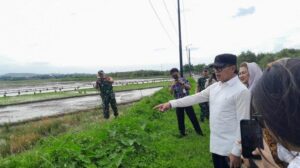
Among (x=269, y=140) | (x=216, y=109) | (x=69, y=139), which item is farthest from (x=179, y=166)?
(x=269, y=140)

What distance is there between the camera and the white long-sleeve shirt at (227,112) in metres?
3.18

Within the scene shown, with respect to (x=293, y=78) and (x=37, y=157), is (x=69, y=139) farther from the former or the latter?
(x=293, y=78)

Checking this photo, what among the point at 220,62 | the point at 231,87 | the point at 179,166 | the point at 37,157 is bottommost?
the point at 179,166

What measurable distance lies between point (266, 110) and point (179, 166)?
5.11 metres

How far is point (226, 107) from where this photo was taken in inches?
129

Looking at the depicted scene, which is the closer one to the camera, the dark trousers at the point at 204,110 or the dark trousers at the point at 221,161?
the dark trousers at the point at 221,161

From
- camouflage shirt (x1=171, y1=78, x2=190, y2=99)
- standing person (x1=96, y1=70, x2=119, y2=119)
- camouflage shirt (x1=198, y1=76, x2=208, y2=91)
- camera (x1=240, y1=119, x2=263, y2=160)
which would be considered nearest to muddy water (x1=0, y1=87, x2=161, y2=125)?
standing person (x1=96, y1=70, x2=119, y2=119)

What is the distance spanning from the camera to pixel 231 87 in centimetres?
329

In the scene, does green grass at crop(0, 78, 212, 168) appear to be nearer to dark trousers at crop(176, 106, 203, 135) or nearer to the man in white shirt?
dark trousers at crop(176, 106, 203, 135)

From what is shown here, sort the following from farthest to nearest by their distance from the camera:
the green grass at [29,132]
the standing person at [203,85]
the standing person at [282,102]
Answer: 1. the green grass at [29,132]
2. the standing person at [203,85]
3. the standing person at [282,102]

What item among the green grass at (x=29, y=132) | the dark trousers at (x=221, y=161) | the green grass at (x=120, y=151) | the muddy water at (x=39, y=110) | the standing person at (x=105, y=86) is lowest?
the muddy water at (x=39, y=110)

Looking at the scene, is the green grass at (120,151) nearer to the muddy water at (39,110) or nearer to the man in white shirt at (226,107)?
the man in white shirt at (226,107)

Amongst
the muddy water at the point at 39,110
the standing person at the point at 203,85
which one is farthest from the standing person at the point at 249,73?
the muddy water at the point at 39,110

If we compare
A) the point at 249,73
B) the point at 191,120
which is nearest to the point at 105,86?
the point at 191,120
